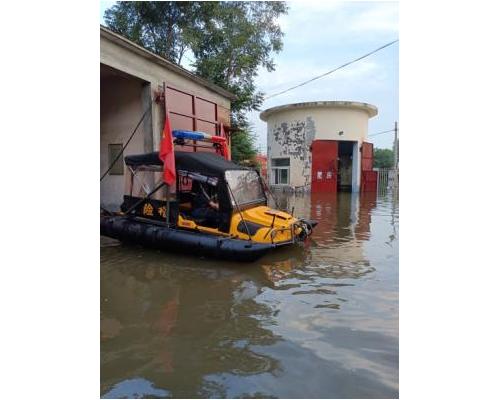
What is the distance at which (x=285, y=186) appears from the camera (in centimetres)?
2156

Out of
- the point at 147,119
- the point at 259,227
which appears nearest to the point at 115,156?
the point at 147,119

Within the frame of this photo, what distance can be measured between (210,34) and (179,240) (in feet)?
43.9

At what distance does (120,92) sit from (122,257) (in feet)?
15.7

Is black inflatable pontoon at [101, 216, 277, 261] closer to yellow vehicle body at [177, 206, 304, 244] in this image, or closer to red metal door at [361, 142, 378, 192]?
yellow vehicle body at [177, 206, 304, 244]

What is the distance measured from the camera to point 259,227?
6172 millimetres

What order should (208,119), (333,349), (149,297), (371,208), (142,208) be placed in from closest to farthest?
(333,349) → (149,297) → (142,208) → (208,119) → (371,208)

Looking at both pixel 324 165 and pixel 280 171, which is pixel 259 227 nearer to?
pixel 324 165

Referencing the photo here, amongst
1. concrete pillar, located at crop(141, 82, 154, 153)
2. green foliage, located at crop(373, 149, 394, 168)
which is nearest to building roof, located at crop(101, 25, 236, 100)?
concrete pillar, located at crop(141, 82, 154, 153)

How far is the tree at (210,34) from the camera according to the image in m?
16.9

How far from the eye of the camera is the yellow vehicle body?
6.09 meters

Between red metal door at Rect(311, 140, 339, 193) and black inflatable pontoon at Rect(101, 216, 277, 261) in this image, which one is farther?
red metal door at Rect(311, 140, 339, 193)

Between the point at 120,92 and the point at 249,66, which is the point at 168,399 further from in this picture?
the point at 249,66

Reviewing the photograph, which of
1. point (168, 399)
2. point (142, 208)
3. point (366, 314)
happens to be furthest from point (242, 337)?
point (142, 208)

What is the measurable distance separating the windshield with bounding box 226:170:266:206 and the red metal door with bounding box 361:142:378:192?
15.9m
